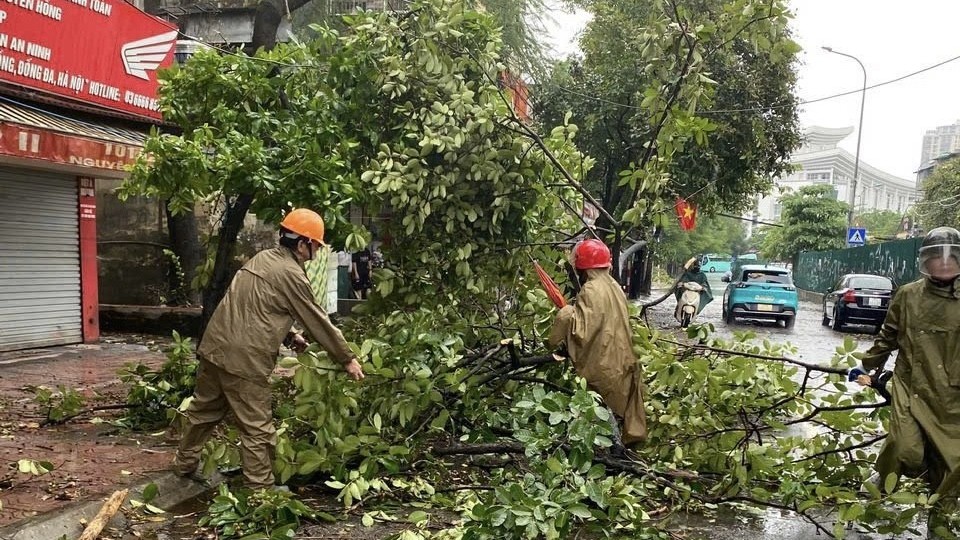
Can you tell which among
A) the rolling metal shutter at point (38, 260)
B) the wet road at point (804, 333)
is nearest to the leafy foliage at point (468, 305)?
the rolling metal shutter at point (38, 260)

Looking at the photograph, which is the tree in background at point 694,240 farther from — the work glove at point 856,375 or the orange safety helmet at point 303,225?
the orange safety helmet at point 303,225

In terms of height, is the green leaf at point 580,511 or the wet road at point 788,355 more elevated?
the green leaf at point 580,511

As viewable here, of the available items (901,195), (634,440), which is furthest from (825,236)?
(901,195)

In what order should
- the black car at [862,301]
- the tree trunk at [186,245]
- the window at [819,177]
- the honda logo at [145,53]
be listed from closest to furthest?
1. the honda logo at [145,53]
2. the tree trunk at [186,245]
3. the black car at [862,301]
4. the window at [819,177]

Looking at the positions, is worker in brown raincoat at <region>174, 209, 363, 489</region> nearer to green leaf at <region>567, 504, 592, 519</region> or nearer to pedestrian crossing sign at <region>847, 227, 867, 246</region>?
green leaf at <region>567, 504, 592, 519</region>

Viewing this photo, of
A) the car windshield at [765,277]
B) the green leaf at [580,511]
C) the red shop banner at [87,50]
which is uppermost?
the red shop banner at [87,50]

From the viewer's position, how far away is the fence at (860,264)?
860 inches

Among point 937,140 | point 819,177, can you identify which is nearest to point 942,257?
point 819,177

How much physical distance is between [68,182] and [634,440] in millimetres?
8842

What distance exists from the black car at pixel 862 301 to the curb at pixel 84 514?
15279mm

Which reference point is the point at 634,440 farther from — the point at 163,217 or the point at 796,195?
the point at 796,195

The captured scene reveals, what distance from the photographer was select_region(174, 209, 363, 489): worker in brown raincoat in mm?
4145

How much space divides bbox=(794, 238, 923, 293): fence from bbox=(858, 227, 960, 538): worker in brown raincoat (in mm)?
17643

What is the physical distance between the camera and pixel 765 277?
17297 mm
